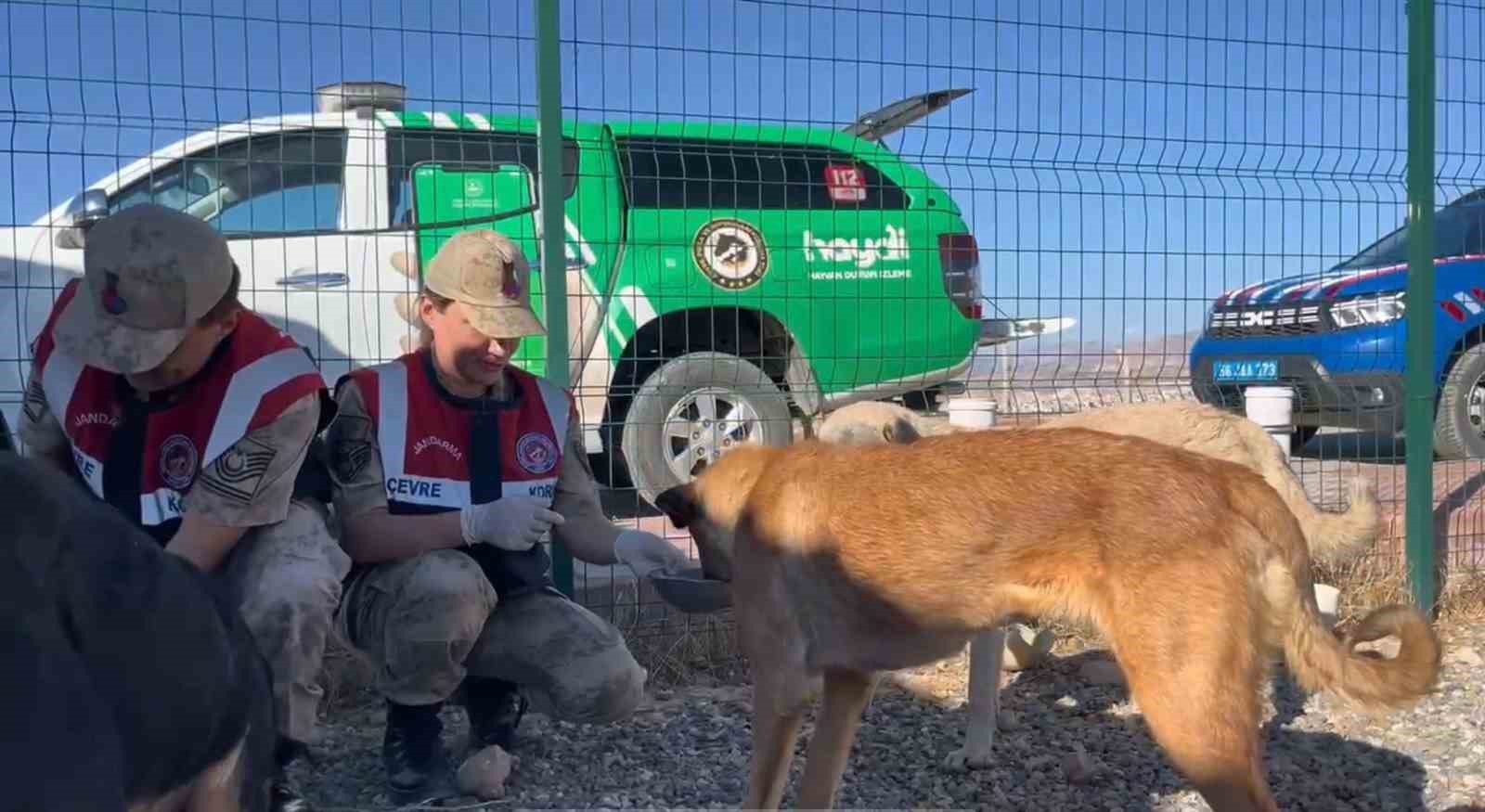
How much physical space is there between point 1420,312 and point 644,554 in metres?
3.60

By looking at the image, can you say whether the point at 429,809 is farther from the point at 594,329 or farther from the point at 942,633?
the point at 594,329

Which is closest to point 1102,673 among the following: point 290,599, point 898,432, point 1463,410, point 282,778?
point 898,432

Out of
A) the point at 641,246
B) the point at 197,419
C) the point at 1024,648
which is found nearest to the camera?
the point at 197,419

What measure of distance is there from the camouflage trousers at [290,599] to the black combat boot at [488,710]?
674 mm

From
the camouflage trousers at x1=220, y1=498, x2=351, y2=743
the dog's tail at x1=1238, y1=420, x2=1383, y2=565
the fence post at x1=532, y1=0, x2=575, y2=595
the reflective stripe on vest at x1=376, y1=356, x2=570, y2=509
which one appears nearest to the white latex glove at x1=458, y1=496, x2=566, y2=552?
the reflective stripe on vest at x1=376, y1=356, x2=570, y2=509

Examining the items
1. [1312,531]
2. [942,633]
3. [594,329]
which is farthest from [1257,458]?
[594,329]

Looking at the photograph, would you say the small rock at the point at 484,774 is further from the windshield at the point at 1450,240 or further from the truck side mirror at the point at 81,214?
the windshield at the point at 1450,240

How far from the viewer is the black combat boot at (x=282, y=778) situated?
193 centimetres

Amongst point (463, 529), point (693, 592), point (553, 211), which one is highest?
→ point (553, 211)

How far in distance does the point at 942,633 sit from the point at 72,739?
2175 millimetres

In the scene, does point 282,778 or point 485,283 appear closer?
point 282,778

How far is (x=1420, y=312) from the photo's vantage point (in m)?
5.06

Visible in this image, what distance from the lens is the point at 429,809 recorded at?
3182mm

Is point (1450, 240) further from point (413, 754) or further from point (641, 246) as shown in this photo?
point (413, 754)
